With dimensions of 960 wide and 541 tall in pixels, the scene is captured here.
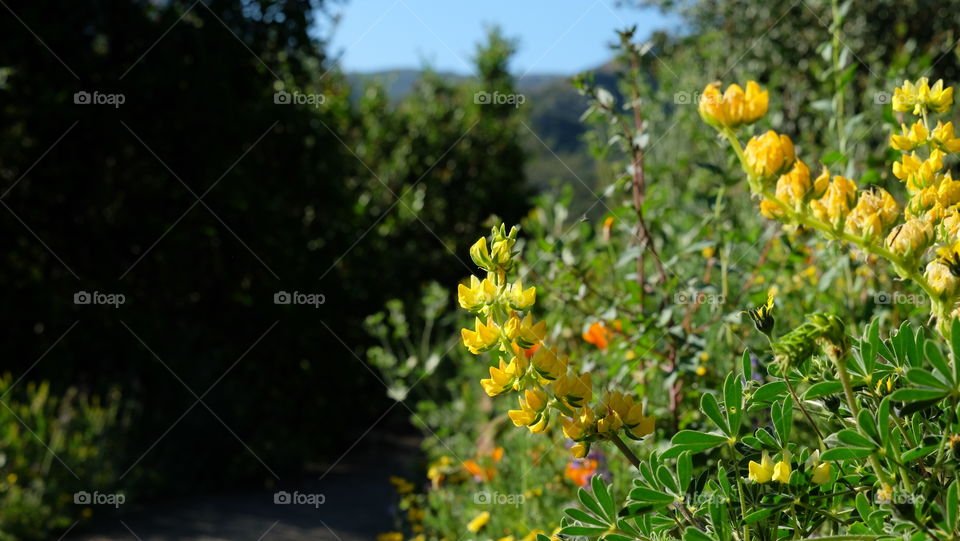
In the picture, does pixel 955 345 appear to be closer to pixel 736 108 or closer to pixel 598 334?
pixel 736 108

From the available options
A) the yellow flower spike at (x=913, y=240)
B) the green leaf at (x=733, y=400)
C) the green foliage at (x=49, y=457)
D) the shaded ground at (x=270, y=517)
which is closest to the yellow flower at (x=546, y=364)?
the green leaf at (x=733, y=400)

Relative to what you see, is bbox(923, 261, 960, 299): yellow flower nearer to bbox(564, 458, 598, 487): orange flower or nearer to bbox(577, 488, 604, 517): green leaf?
bbox(577, 488, 604, 517): green leaf

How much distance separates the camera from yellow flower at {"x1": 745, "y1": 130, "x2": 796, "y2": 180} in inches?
36.1

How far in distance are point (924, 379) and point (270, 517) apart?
416cm

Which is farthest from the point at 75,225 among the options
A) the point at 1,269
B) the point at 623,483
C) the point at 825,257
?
the point at 825,257

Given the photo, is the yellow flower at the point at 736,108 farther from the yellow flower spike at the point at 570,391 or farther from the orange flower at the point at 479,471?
the orange flower at the point at 479,471

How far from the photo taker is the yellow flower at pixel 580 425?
3.56 ft

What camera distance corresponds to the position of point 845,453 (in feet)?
3.04

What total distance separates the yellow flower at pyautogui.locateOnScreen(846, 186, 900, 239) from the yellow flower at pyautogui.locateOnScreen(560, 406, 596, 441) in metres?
0.39

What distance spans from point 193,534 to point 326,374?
1.82m

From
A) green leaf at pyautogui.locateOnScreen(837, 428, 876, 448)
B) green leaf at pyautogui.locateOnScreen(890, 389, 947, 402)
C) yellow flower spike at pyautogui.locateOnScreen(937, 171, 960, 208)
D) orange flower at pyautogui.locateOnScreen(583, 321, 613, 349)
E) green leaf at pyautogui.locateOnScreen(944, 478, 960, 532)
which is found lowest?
green leaf at pyautogui.locateOnScreen(944, 478, 960, 532)

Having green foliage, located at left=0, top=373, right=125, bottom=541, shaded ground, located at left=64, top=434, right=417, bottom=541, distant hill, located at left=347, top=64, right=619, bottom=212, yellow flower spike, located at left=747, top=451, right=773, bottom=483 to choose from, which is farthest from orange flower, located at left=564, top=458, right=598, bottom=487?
green foliage, located at left=0, top=373, right=125, bottom=541

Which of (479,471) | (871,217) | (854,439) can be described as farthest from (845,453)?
(479,471)

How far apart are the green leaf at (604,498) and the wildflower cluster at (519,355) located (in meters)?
0.06
